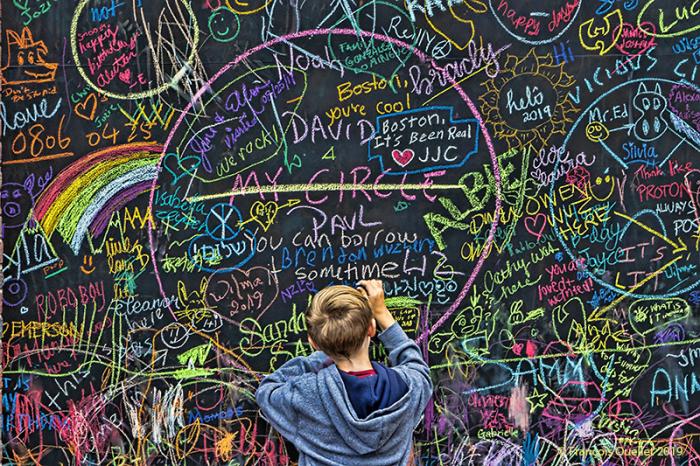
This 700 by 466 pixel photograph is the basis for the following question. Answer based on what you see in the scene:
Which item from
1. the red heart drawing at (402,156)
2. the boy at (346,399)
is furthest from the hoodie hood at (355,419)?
the red heart drawing at (402,156)

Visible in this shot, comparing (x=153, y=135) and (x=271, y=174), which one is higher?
(x=153, y=135)

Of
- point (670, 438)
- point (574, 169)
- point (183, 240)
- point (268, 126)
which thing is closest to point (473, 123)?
point (574, 169)

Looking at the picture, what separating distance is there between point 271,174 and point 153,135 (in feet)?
2.28

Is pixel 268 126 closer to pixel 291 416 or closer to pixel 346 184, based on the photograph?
pixel 346 184

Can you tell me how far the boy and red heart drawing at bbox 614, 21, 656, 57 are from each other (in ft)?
6.96

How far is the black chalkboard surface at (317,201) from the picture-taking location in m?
4.18

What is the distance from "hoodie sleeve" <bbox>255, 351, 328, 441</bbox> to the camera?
3.43m

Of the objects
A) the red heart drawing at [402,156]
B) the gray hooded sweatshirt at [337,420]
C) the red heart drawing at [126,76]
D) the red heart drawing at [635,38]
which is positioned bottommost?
the gray hooded sweatshirt at [337,420]

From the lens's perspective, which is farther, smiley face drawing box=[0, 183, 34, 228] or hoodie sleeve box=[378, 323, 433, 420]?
smiley face drawing box=[0, 183, 34, 228]

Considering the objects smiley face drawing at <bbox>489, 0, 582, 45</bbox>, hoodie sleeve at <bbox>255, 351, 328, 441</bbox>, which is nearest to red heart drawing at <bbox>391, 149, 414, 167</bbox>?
smiley face drawing at <bbox>489, 0, 582, 45</bbox>

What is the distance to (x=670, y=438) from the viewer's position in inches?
169

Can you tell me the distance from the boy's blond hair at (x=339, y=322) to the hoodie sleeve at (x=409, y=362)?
1.00 ft

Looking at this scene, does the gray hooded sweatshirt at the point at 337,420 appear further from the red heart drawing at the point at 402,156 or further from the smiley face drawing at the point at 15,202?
the smiley face drawing at the point at 15,202

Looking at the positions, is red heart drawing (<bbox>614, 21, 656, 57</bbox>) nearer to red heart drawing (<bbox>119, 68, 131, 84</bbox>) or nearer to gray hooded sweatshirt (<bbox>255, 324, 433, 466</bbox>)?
gray hooded sweatshirt (<bbox>255, 324, 433, 466</bbox>)
